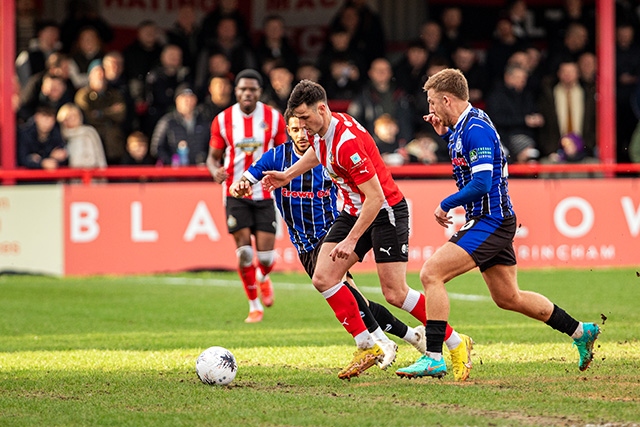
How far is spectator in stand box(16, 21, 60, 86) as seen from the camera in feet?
54.4

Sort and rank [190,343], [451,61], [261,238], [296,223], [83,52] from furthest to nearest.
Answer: [451,61] → [83,52] → [261,238] → [190,343] → [296,223]

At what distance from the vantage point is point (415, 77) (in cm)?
1747

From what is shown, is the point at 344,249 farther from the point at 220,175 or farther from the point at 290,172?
the point at 220,175

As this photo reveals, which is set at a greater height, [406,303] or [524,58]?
[524,58]

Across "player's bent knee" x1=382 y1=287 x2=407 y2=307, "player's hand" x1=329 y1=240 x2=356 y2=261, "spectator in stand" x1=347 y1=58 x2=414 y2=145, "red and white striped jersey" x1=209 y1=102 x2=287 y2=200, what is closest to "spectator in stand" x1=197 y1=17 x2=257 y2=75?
"spectator in stand" x1=347 y1=58 x2=414 y2=145

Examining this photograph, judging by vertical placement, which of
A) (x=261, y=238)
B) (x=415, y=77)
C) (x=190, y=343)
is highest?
(x=415, y=77)

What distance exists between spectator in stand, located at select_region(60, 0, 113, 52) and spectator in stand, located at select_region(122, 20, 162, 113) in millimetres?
643

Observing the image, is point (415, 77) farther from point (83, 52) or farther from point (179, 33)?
point (83, 52)

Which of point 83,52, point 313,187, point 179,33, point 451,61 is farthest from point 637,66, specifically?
point 313,187

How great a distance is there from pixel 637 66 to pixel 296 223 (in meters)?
11.1

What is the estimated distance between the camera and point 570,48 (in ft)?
59.2

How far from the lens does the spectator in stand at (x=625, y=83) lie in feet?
59.6

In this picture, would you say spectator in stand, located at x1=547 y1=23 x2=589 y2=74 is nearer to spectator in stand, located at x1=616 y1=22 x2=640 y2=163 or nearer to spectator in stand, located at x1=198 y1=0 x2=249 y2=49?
spectator in stand, located at x1=616 y1=22 x2=640 y2=163

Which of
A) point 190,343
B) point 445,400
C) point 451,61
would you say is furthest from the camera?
point 451,61
